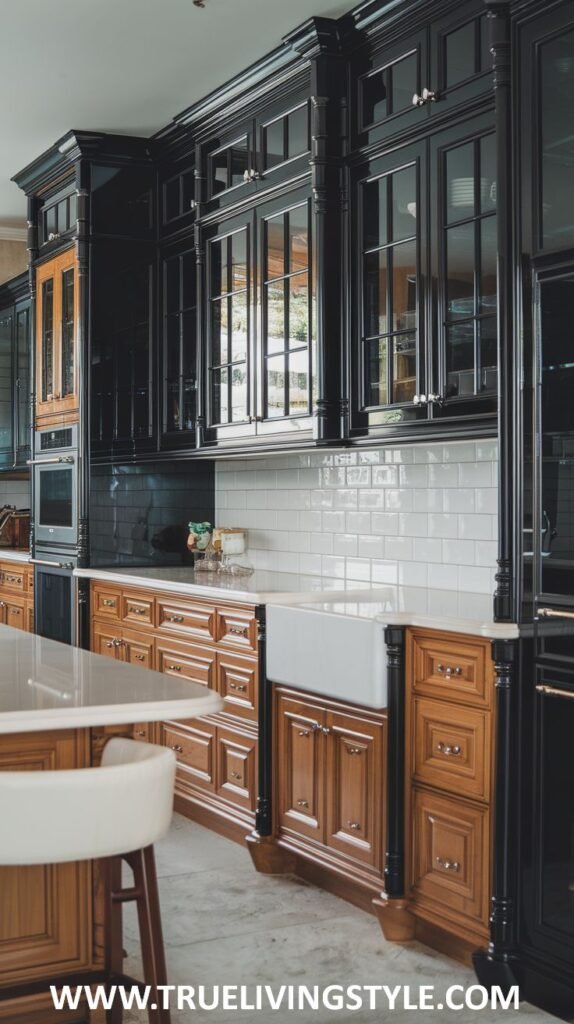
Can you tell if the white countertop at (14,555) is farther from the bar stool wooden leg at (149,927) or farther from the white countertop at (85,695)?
the bar stool wooden leg at (149,927)

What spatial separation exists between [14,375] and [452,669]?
493cm

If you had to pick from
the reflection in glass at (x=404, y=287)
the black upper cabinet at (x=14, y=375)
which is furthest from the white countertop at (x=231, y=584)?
the black upper cabinet at (x=14, y=375)

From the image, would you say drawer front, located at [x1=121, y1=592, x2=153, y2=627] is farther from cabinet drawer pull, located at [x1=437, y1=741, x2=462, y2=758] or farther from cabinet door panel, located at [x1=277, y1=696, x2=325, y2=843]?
cabinet drawer pull, located at [x1=437, y1=741, x2=462, y2=758]

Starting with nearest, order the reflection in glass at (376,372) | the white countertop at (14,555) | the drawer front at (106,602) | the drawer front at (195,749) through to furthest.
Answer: the reflection in glass at (376,372) → the drawer front at (195,749) → the drawer front at (106,602) → the white countertop at (14,555)

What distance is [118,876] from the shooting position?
2.41 meters

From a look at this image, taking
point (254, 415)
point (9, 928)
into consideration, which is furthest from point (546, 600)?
point (254, 415)

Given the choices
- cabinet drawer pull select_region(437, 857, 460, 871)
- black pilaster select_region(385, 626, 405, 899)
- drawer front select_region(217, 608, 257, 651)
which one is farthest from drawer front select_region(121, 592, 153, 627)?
cabinet drawer pull select_region(437, 857, 460, 871)

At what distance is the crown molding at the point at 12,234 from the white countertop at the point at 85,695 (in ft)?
17.3

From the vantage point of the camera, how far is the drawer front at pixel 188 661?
14.4ft

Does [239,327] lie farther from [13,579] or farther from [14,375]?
[14,375]

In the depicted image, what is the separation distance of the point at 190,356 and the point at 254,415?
756 millimetres

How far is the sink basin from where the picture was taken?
3.33 metres

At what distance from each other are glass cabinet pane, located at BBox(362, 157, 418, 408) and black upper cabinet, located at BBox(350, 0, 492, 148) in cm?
20

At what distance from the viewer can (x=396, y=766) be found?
3293 mm
